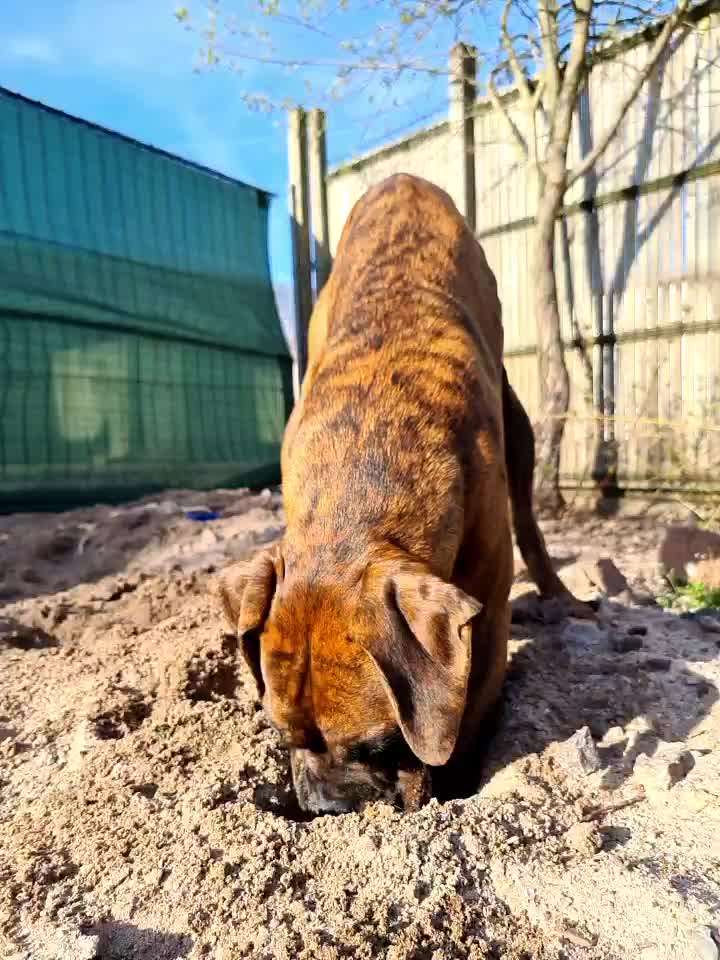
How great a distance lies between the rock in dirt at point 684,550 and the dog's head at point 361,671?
10.3 feet

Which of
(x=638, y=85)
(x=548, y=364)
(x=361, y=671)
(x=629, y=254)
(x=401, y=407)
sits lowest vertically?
(x=361, y=671)

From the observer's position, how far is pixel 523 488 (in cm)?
412

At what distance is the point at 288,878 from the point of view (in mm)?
1795

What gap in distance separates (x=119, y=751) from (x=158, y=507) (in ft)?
15.1

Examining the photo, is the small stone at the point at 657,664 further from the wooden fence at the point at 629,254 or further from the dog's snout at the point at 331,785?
the wooden fence at the point at 629,254

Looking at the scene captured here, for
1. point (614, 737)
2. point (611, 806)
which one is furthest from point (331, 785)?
point (614, 737)

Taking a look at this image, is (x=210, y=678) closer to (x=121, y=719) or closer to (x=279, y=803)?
(x=121, y=719)

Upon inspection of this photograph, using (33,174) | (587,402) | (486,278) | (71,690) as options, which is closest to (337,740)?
(71,690)

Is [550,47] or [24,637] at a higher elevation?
[550,47]

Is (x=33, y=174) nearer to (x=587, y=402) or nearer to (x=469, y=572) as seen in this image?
(x=587, y=402)

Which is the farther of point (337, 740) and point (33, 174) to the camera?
point (33, 174)

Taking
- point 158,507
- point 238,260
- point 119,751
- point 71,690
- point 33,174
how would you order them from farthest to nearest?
point 238,260
point 33,174
point 158,507
point 71,690
point 119,751

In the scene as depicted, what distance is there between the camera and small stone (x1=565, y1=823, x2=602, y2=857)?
1.92 m

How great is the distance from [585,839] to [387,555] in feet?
2.86
